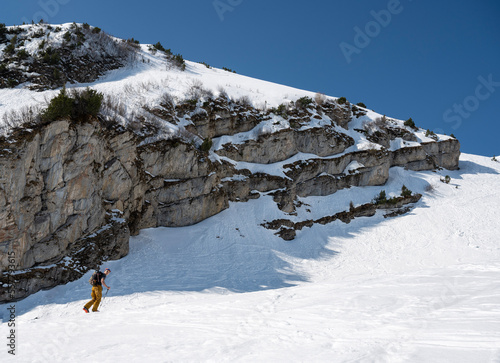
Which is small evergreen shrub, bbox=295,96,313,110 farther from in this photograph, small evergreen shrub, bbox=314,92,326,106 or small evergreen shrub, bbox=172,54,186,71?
small evergreen shrub, bbox=172,54,186,71

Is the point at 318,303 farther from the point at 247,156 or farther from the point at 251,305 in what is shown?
the point at 247,156

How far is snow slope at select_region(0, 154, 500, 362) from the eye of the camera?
17.4 ft

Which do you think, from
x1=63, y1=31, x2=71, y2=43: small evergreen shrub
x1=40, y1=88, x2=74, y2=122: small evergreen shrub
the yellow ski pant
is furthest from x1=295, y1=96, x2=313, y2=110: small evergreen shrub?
the yellow ski pant

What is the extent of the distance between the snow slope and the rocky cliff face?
1380 millimetres

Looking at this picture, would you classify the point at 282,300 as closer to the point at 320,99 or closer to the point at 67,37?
the point at 320,99

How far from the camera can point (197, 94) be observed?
3145cm

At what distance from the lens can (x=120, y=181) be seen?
66.0 ft

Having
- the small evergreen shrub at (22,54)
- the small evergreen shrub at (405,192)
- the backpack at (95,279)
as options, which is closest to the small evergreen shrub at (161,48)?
the small evergreen shrub at (22,54)

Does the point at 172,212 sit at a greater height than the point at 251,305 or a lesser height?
greater

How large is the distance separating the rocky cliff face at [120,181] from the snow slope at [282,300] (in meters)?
1.38

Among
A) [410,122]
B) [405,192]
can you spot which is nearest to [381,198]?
[405,192]

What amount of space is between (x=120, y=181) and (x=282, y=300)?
15122 millimetres

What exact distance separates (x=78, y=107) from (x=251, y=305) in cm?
1670

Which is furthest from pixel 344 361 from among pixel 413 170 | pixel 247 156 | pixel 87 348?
pixel 413 170
